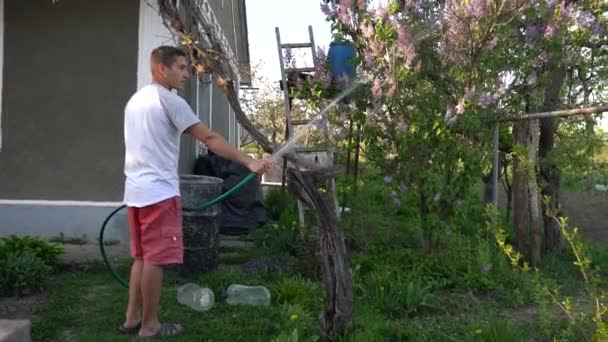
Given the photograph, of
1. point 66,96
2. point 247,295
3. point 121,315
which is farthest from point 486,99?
point 66,96

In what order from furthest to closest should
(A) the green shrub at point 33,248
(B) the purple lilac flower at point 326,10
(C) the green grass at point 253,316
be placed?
(B) the purple lilac flower at point 326,10 → (A) the green shrub at point 33,248 → (C) the green grass at point 253,316

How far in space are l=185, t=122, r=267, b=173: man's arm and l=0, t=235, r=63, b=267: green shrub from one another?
194cm

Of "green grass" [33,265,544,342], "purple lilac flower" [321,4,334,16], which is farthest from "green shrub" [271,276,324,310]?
"purple lilac flower" [321,4,334,16]

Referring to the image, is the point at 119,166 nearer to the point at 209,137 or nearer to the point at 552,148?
the point at 209,137

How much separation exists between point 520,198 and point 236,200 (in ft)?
10.5

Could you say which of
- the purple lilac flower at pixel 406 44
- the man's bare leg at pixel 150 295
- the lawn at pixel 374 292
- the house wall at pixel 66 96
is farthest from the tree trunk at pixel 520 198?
the house wall at pixel 66 96

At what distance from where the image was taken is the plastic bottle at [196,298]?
14.5ft

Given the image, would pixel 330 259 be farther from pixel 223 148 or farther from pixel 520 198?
pixel 520 198

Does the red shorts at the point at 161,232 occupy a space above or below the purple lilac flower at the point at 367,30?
below

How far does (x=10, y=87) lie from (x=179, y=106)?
346cm

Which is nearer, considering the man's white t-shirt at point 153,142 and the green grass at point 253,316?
the man's white t-shirt at point 153,142

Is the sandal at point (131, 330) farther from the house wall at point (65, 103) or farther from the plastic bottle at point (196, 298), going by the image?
the house wall at point (65, 103)

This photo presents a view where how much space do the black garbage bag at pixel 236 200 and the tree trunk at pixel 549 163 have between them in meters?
2.94

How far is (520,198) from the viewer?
6008 millimetres
